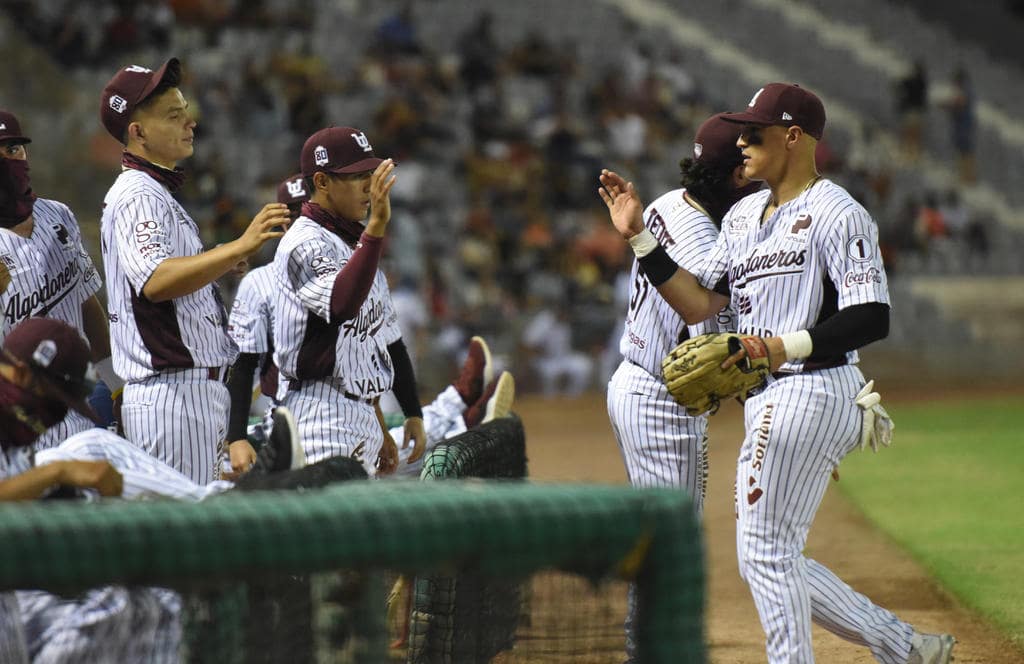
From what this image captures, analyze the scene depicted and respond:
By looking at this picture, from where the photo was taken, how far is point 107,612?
2613mm

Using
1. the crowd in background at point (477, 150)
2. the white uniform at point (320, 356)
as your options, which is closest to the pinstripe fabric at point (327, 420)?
the white uniform at point (320, 356)

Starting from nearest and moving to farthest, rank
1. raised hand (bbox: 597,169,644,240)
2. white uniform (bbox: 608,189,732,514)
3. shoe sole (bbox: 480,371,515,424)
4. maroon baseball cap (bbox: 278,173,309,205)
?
raised hand (bbox: 597,169,644,240), white uniform (bbox: 608,189,732,514), maroon baseball cap (bbox: 278,173,309,205), shoe sole (bbox: 480,371,515,424)

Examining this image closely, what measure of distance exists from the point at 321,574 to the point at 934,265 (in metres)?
19.9

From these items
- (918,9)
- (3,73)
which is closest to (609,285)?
(3,73)

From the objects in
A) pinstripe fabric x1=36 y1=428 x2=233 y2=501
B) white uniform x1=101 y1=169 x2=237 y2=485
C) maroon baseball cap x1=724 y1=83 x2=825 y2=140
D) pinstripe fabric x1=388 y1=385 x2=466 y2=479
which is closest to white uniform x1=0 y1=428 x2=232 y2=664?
pinstripe fabric x1=36 y1=428 x2=233 y2=501

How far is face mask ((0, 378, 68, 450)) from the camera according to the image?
312cm

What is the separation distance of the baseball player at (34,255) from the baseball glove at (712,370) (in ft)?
6.60

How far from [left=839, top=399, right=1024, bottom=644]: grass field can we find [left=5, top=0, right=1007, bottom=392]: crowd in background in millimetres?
4854

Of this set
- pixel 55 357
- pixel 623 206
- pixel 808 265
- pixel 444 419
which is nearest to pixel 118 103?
pixel 55 357

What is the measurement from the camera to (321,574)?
97.9 inches

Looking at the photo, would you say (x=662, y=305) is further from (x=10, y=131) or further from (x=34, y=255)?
(x=10, y=131)

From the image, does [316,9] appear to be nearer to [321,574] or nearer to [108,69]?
[108,69]

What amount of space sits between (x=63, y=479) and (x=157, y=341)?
1414 millimetres

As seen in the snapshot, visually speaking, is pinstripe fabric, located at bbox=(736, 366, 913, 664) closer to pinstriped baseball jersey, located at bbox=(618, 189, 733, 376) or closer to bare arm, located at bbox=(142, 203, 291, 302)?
pinstriped baseball jersey, located at bbox=(618, 189, 733, 376)
